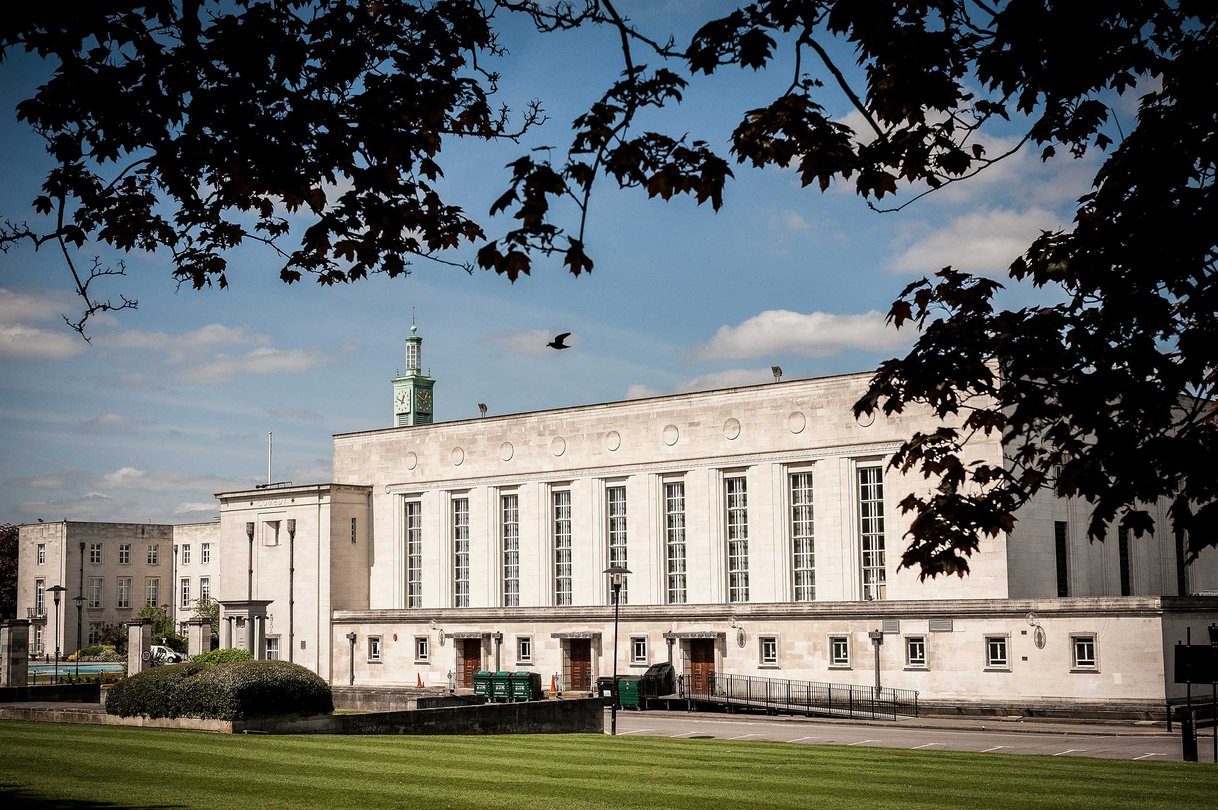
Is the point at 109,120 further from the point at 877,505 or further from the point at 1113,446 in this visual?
the point at 877,505

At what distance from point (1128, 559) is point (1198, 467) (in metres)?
52.8

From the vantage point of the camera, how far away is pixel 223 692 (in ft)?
100

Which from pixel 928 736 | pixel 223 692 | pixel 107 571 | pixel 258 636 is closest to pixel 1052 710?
pixel 928 736

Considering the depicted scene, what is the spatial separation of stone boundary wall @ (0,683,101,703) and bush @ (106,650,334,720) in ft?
44.0

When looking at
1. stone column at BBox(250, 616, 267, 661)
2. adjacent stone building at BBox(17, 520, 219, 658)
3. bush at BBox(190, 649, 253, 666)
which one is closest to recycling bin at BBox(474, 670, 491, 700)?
bush at BBox(190, 649, 253, 666)

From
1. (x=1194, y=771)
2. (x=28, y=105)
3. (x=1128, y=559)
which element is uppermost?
(x=28, y=105)

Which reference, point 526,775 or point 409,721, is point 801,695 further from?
point 526,775

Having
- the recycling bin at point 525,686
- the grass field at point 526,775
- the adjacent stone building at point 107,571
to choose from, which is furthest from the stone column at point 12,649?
the adjacent stone building at point 107,571

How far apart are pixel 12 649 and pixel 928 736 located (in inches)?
1371

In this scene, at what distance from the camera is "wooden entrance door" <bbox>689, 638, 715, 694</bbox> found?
57.7m

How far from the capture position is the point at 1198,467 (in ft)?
32.4

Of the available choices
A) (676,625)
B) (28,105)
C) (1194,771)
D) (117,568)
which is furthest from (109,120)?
(117,568)

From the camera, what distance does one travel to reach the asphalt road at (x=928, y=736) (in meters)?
34.5

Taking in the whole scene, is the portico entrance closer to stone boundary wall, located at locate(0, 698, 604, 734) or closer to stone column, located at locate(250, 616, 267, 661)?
stone column, located at locate(250, 616, 267, 661)
